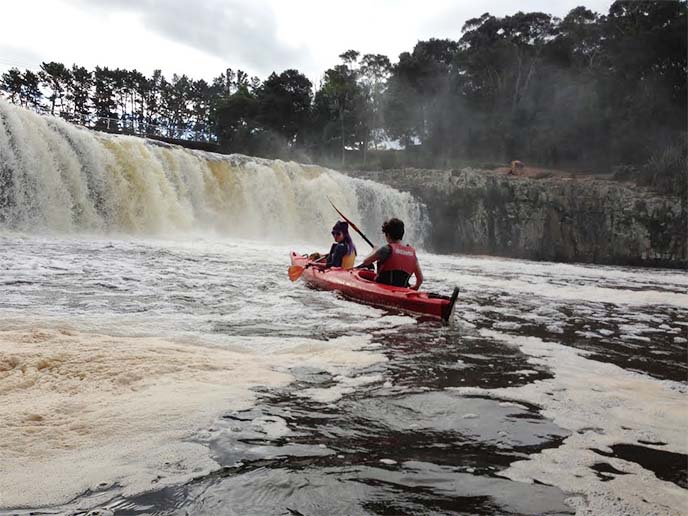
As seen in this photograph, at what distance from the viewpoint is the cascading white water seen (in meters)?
13.1

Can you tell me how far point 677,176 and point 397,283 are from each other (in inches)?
783

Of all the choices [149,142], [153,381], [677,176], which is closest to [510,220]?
[677,176]

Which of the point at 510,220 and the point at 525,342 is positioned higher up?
the point at 510,220

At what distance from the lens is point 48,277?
6.85 metres

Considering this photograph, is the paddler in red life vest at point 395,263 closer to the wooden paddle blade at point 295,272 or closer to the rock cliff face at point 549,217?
the wooden paddle blade at point 295,272

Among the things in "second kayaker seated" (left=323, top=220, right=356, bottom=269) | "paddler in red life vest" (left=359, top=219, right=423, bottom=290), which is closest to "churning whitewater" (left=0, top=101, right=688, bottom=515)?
"paddler in red life vest" (left=359, top=219, right=423, bottom=290)

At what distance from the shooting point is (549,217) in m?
22.9

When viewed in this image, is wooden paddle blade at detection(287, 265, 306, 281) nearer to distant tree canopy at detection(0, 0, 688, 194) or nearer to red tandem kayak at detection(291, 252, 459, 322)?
red tandem kayak at detection(291, 252, 459, 322)

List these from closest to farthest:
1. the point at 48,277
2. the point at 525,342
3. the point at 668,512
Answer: the point at 668,512 → the point at 525,342 → the point at 48,277

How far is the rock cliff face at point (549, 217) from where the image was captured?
21.0 metres

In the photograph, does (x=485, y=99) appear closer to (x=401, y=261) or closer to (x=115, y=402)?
(x=401, y=261)

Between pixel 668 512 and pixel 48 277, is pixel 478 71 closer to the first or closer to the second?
pixel 48 277

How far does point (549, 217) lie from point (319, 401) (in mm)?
22164

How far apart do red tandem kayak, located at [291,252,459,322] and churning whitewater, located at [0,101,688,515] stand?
0.54ft
